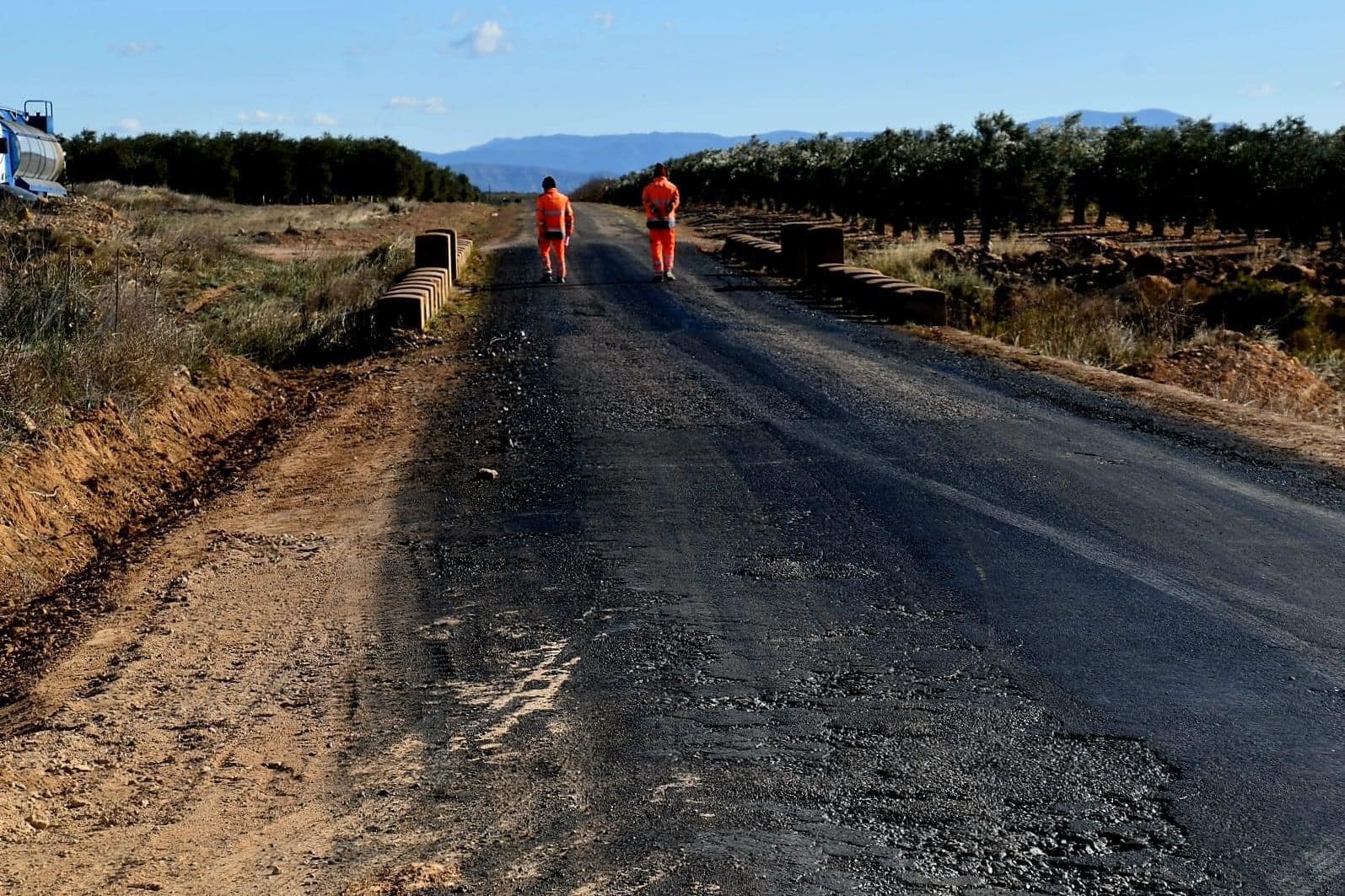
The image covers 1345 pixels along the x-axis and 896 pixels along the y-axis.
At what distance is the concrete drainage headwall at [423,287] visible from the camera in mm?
16500

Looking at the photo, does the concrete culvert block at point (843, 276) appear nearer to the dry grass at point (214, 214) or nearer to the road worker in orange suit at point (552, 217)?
the road worker in orange suit at point (552, 217)

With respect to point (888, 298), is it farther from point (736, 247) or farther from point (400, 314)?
point (736, 247)

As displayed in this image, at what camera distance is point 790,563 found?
7.11 meters

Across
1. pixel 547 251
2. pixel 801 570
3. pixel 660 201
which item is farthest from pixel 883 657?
pixel 547 251

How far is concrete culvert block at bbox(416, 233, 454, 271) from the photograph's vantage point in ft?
71.3

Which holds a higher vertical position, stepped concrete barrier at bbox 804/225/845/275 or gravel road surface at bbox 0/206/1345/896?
stepped concrete barrier at bbox 804/225/845/275

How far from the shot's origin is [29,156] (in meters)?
27.2

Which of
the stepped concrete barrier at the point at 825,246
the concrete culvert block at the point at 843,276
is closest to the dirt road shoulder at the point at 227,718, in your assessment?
the concrete culvert block at the point at 843,276

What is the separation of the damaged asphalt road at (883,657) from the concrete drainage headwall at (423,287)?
18.5ft

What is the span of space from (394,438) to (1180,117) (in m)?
38.8

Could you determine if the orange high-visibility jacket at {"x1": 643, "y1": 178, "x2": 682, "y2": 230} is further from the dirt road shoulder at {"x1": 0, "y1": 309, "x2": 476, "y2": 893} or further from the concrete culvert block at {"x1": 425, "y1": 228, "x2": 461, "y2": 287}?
the dirt road shoulder at {"x1": 0, "y1": 309, "x2": 476, "y2": 893}

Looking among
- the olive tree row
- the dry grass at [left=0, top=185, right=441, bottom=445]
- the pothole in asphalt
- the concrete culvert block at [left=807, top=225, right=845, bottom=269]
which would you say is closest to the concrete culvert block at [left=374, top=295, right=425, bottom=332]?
the dry grass at [left=0, top=185, right=441, bottom=445]

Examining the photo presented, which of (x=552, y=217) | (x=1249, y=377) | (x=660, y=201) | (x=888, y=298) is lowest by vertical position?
(x=1249, y=377)

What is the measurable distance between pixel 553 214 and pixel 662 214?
1.65 metres
